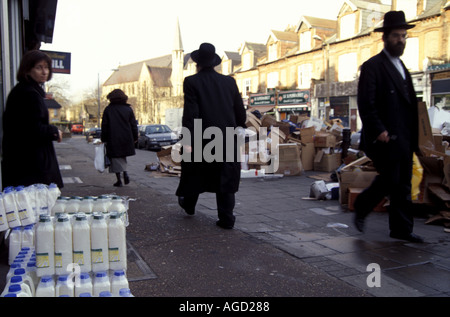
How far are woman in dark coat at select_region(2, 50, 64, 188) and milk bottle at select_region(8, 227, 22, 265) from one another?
21.9 inches

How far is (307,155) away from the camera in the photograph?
11148 mm

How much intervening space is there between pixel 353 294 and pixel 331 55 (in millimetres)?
31320

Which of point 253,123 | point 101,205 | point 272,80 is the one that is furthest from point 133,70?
point 101,205

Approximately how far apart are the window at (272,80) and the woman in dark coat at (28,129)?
3656 cm

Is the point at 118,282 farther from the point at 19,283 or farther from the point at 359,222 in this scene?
the point at 359,222

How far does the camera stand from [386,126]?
4066mm

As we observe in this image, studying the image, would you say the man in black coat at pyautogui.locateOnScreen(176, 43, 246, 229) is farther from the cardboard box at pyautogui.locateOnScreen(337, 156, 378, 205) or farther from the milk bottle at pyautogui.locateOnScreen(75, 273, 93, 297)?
the milk bottle at pyautogui.locateOnScreen(75, 273, 93, 297)

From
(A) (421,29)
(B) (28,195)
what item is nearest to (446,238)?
(B) (28,195)

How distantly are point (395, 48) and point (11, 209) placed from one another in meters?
3.93

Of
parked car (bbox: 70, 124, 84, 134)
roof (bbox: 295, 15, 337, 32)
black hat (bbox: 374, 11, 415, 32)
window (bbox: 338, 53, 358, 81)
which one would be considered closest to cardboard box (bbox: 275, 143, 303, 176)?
black hat (bbox: 374, 11, 415, 32)

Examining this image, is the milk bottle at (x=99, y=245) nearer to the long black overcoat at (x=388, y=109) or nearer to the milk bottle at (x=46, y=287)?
the milk bottle at (x=46, y=287)

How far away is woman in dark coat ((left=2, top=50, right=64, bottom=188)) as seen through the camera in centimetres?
363

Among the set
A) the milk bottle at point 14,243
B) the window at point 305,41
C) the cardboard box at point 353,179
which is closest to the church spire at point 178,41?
the window at point 305,41
